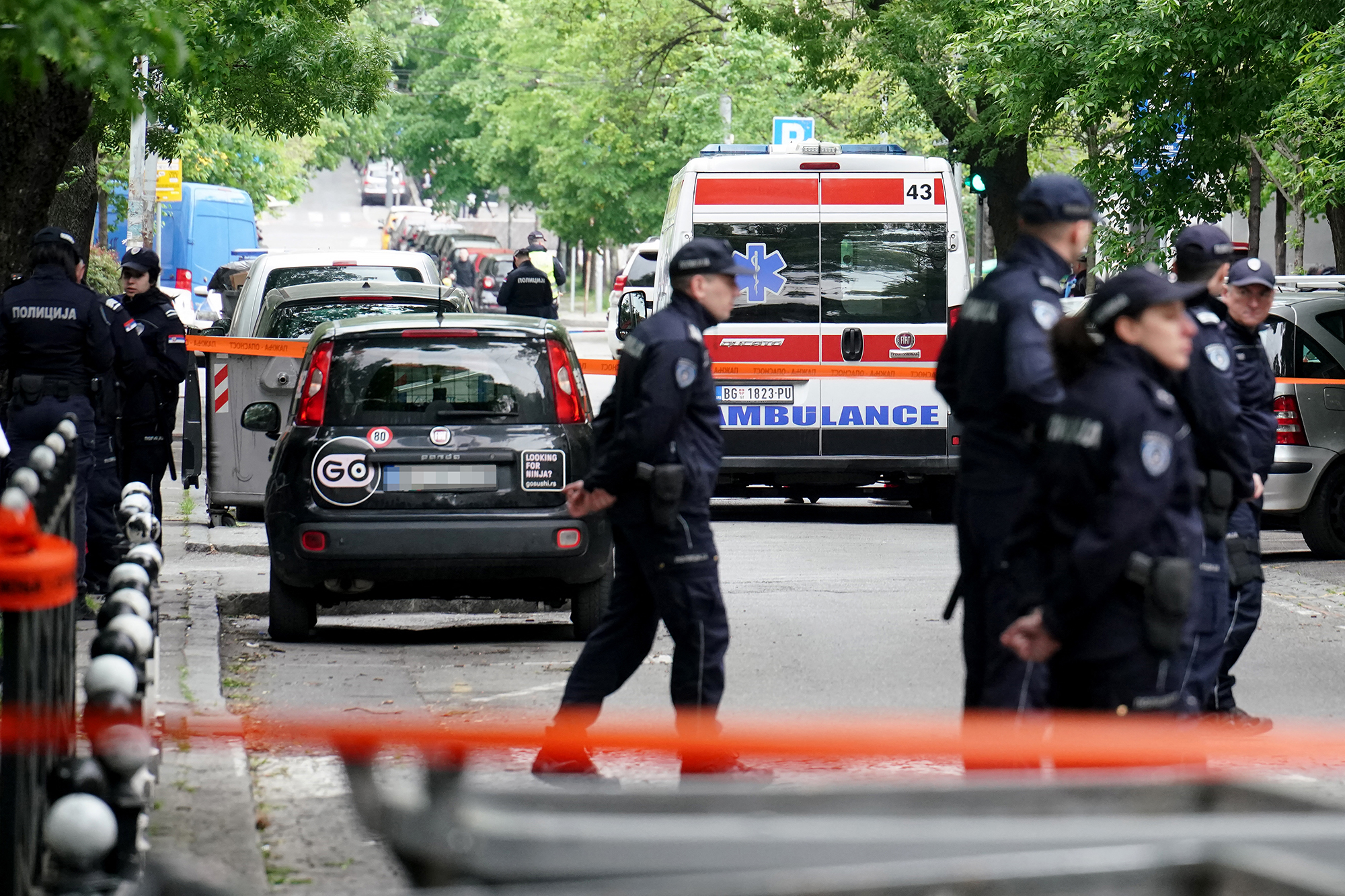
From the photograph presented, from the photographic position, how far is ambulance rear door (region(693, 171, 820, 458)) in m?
14.7

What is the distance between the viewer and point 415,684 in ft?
27.8

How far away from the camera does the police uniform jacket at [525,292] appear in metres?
22.3

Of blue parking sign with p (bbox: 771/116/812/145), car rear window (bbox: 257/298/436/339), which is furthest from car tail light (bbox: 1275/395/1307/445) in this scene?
blue parking sign with p (bbox: 771/116/812/145)

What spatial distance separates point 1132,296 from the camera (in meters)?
4.75

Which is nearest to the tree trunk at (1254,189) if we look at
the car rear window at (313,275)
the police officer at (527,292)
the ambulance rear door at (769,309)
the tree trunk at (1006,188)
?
the tree trunk at (1006,188)

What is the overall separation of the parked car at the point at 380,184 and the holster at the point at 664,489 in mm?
95965

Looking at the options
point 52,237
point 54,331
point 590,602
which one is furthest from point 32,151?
point 590,602

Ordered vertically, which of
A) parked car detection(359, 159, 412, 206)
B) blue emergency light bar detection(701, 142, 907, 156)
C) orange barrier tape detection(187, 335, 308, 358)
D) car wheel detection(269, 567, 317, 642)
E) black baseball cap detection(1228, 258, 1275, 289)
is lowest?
car wheel detection(269, 567, 317, 642)

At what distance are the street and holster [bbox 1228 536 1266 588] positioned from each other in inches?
40.5

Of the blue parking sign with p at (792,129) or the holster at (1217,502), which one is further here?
the blue parking sign with p at (792,129)

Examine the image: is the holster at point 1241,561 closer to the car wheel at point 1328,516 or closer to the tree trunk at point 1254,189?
the car wheel at point 1328,516

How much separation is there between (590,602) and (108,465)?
285 centimetres

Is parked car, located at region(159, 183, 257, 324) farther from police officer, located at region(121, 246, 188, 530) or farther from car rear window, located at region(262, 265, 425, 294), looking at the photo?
police officer, located at region(121, 246, 188, 530)

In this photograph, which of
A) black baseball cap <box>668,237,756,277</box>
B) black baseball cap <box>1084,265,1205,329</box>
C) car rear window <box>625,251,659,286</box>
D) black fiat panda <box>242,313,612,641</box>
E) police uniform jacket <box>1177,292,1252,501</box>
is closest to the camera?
black baseball cap <box>1084,265,1205,329</box>
